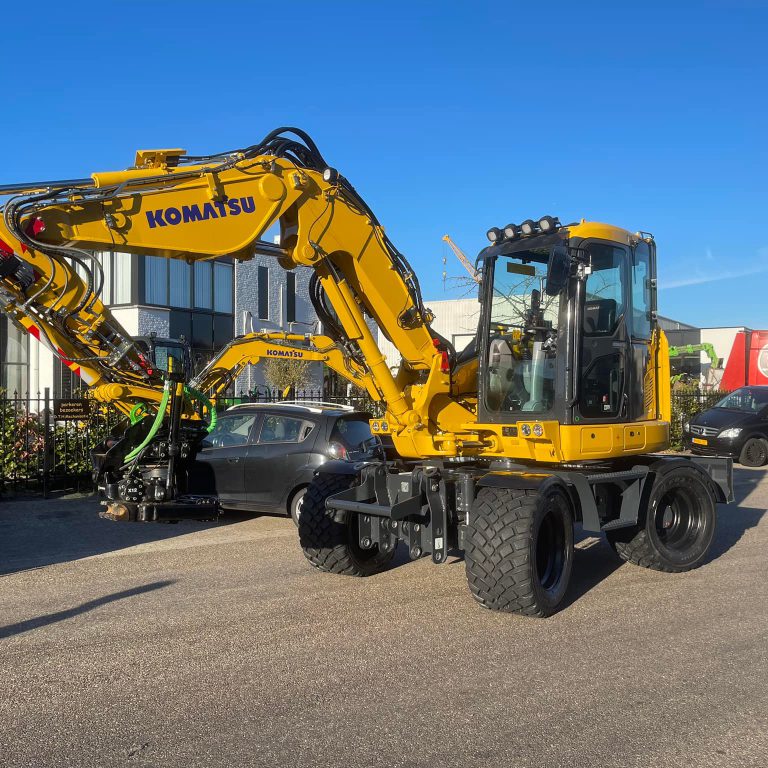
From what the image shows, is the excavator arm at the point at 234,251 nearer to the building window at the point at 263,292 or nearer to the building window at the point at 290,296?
the building window at the point at 263,292

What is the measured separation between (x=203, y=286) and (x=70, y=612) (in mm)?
24274

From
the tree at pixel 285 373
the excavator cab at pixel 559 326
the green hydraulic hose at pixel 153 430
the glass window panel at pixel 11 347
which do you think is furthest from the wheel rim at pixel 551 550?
the tree at pixel 285 373

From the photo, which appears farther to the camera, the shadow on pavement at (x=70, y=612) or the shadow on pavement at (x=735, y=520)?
the shadow on pavement at (x=735, y=520)

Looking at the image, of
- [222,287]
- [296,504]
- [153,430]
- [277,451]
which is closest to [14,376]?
[222,287]

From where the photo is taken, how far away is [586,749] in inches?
164

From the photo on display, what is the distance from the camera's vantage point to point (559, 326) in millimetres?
7102

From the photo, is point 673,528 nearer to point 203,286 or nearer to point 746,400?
point 746,400

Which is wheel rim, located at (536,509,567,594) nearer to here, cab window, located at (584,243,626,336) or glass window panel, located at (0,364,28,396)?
cab window, located at (584,243,626,336)

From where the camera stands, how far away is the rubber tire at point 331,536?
759cm

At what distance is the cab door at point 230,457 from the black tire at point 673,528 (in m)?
4.77

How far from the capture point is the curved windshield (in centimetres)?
717

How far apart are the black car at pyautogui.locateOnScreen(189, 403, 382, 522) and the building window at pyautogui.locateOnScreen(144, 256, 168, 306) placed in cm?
1745

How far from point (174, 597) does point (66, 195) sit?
11.0ft

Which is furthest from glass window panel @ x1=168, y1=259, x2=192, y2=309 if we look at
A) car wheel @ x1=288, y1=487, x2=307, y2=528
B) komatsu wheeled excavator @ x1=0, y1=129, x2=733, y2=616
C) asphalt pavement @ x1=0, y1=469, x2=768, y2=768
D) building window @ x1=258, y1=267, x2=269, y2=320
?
komatsu wheeled excavator @ x1=0, y1=129, x2=733, y2=616
